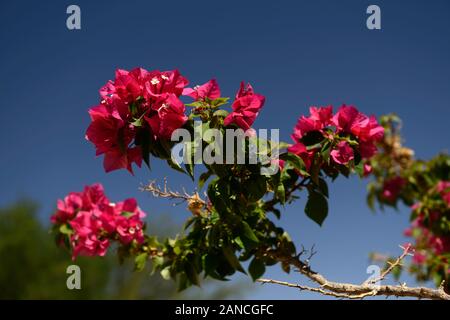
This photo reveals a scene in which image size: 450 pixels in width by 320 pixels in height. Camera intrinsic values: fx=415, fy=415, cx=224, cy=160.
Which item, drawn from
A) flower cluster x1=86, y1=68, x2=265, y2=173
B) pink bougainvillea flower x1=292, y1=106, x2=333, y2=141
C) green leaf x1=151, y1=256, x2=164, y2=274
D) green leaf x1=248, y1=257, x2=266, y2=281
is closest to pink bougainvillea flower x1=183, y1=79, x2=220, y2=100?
flower cluster x1=86, y1=68, x2=265, y2=173

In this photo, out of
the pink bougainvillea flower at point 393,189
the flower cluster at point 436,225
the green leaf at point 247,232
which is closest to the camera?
the green leaf at point 247,232

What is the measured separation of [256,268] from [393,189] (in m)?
1.24

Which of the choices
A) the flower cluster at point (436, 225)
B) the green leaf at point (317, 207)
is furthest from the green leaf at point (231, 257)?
the flower cluster at point (436, 225)

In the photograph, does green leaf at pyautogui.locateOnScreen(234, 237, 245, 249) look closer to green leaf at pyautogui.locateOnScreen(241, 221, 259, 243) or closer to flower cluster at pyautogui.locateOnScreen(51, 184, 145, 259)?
green leaf at pyautogui.locateOnScreen(241, 221, 259, 243)

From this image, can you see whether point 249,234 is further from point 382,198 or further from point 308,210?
point 382,198

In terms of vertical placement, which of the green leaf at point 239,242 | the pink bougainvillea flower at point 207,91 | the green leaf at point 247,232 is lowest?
the green leaf at point 239,242

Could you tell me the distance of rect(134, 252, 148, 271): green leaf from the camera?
1.05 m

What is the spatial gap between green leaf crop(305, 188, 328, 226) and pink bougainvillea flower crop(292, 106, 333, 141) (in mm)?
128

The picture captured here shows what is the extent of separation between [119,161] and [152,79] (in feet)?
0.50

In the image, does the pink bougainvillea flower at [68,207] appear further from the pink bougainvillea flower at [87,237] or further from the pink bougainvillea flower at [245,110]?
the pink bougainvillea flower at [245,110]

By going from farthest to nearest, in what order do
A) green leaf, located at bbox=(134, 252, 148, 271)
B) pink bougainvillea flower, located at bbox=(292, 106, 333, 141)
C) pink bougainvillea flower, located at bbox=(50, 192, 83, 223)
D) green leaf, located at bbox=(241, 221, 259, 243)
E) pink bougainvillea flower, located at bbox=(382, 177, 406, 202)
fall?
1. pink bougainvillea flower, located at bbox=(382, 177, 406, 202)
2. pink bougainvillea flower, located at bbox=(50, 192, 83, 223)
3. green leaf, located at bbox=(134, 252, 148, 271)
4. pink bougainvillea flower, located at bbox=(292, 106, 333, 141)
5. green leaf, located at bbox=(241, 221, 259, 243)

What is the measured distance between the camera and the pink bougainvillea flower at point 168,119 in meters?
0.66

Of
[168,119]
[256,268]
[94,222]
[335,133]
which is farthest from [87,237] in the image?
[335,133]

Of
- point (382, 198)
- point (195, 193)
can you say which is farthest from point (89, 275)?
point (195, 193)
